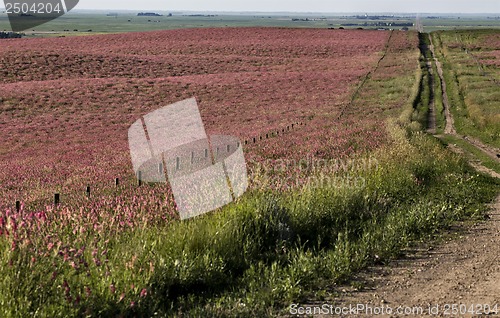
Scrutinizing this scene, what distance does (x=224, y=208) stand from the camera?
9.34 meters

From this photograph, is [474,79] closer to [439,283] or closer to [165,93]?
[165,93]

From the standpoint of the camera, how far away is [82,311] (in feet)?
19.4

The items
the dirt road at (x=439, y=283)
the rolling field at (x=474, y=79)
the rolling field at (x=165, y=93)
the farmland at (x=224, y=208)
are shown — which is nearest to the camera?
the farmland at (x=224, y=208)

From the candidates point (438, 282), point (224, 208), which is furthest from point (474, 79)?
point (438, 282)

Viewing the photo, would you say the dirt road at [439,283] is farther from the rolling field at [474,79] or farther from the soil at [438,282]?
the rolling field at [474,79]

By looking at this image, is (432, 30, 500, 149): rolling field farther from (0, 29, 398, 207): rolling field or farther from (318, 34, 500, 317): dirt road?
(318, 34, 500, 317): dirt road

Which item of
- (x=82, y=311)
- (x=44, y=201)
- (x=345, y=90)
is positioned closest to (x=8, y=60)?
(x=345, y=90)

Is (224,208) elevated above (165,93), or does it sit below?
above

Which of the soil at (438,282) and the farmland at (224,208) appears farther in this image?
the soil at (438,282)

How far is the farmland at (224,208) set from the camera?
21.0 ft

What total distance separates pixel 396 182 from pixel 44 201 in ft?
25.3

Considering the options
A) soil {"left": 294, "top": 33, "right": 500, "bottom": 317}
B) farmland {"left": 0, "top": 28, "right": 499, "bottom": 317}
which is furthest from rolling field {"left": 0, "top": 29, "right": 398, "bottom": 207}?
soil {"left": 294, "top": 33, "right": 500, "bottom": 317}

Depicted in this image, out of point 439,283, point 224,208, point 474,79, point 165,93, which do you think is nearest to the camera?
point 439,283

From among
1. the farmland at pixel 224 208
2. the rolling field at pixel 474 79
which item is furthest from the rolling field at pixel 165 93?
the rolling field at pixel 474 79
